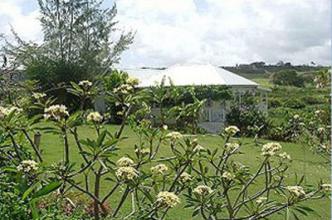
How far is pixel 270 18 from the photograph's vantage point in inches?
186

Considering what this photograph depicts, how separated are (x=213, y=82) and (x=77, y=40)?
694cm

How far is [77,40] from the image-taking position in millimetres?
25969

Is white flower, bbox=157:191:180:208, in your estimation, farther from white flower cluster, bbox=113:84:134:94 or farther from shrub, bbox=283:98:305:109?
shrub, bbox=283:98:305:109

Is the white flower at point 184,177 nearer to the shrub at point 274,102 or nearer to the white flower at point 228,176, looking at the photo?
the white flower at point 228,176

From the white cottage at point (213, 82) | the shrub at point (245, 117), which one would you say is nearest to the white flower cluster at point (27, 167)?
the shrub at point (245, 117)

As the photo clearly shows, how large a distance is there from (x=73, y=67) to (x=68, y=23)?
2.29 m

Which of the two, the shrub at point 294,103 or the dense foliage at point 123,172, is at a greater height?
the dense foliage at point 123,172

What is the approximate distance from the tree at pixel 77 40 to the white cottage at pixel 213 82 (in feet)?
6.91

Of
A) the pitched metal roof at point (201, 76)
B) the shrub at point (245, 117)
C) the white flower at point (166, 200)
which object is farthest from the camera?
the pitched metal roof at point (201, 76)

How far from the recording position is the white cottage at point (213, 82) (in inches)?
838

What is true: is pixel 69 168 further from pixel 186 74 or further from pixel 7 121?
pixel 186 74

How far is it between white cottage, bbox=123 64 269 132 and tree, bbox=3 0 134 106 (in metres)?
2.11

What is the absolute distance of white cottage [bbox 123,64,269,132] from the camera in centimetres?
2130

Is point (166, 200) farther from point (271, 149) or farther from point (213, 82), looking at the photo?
point (213, 82)
